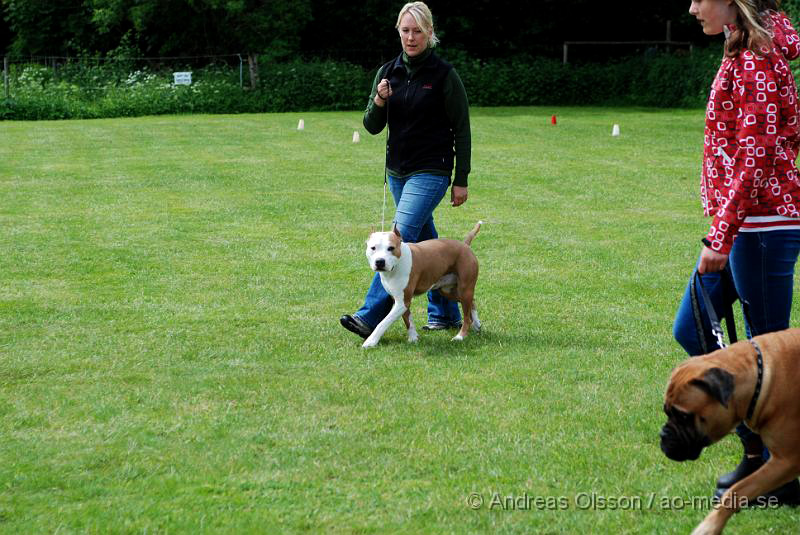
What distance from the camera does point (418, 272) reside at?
7.11 metres

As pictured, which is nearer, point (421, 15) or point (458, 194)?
point (421, 15)

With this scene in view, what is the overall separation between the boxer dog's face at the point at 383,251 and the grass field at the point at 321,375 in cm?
62

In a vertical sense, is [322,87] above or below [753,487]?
below

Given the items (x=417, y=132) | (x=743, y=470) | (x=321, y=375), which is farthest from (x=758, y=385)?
(x=417, y=132)

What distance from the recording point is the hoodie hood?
13.6ft

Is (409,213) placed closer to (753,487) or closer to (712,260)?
(712,260)

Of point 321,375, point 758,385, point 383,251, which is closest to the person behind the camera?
point 758,385

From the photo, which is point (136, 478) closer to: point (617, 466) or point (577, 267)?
point (617, 466)

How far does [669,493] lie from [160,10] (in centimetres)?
3574

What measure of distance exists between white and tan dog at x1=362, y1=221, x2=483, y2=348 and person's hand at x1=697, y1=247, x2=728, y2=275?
2.94 m

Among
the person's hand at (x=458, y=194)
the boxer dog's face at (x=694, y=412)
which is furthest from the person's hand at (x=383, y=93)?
the boxer dog's face at (x=694, y=412)

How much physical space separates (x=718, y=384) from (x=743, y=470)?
3.14ft

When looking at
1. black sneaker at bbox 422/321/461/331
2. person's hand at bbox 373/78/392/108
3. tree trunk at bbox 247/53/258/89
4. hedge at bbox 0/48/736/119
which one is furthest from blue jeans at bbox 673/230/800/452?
tree trunk at bbox 247/53/258/89

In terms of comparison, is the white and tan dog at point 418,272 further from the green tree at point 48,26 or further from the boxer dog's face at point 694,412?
the green tree at point 48,26
